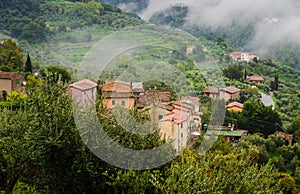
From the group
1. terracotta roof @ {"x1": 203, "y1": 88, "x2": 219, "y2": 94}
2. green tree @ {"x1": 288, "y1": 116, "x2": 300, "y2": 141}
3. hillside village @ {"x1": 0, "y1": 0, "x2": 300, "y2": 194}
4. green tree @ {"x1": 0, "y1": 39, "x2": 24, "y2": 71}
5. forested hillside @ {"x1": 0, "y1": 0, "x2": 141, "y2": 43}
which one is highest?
forested hillside @ {"x1": 0, "y1": 0, "x2": 141, "y2": 43}

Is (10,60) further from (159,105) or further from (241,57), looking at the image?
(241,57)

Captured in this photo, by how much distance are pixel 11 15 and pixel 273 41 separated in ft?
168

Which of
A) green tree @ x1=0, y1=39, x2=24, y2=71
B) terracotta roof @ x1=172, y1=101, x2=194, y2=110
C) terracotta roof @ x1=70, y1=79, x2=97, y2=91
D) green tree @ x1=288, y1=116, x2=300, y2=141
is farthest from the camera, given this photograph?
green tree @ x1=0, y1=39, x2=24, y2=71

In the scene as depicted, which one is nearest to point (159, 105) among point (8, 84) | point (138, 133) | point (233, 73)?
point (138, 133)

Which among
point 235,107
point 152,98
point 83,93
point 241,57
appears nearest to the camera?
point 152,98

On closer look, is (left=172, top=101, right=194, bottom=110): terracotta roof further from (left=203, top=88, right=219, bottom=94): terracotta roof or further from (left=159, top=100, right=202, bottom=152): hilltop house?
(left=203, top=88, right=219, bottom=94): terracotta roof

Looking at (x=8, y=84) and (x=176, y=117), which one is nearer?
(x=176, y=117)

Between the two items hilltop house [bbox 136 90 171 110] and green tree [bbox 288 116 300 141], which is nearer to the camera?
hilltop house [bbox 136 90 171 110]

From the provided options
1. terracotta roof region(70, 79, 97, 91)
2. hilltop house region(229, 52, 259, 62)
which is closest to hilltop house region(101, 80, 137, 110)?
terracotta roof region(70, 79, 97, 91)

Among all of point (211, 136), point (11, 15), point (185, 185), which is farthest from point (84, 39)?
point (185, 185)

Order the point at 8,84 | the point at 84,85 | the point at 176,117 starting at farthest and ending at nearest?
the point at 8,84, the point at 84,85, the point at 176,117

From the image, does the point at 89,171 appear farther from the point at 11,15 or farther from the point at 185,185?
the point at 11,15

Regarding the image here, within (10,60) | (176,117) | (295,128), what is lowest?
(295,128)

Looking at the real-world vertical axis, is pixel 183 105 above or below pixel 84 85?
below
